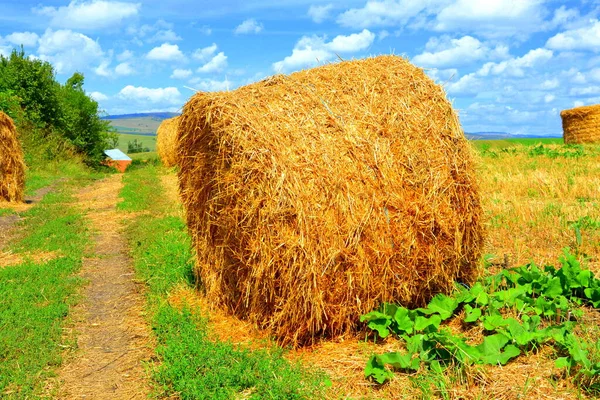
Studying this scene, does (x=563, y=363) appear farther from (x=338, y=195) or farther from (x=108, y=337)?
(x=108, y=337)

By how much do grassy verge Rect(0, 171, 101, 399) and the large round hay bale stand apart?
6.44ft

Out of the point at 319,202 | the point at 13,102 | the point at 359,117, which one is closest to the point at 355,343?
the point at 319,202

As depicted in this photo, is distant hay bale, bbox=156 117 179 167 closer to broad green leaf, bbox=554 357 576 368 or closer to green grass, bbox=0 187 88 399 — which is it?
green grass, bbox=0 187 88 399

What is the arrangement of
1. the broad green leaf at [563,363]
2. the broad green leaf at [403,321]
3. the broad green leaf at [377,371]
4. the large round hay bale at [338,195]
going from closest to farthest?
the broad green leaf at [563,363] < the broad green leaf at [377,371] < the large round hay bale at [338,195] < the broad green leaf at [403,321]

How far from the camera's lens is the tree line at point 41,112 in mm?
27594

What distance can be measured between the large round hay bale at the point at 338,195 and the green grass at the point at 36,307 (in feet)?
6.50

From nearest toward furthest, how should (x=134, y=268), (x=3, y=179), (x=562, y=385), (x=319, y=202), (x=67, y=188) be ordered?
(x=562, y=385)
(x=319, y=202)
(x=134, y=268)
(x=3, y=179)
(x=67, y=188)

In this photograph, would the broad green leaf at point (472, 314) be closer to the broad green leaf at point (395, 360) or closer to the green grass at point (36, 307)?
the broad green leaf at point (395, 360)

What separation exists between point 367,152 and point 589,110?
80.1 ft

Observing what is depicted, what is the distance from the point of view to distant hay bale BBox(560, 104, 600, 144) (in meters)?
26.1

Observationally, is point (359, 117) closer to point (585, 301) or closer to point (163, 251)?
point (585, 301)

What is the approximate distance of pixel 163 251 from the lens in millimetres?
8852

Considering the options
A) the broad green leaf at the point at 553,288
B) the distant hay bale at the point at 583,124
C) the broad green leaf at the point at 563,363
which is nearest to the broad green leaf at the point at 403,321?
the broad green leaf at the point at 563,363

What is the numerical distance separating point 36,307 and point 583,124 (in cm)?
2570
